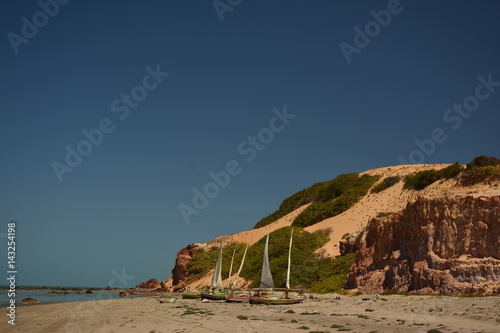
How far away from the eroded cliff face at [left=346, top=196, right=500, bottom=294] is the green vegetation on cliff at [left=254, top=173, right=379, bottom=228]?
1187 inches

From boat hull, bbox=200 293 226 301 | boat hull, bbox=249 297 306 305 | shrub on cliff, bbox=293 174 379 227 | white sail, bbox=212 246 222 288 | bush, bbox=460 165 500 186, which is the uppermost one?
shrub on cliff, bbox=293 174 379 227

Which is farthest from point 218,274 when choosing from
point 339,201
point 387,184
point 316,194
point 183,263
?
point 316,194

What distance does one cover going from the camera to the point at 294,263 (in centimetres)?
4556

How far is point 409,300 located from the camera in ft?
74.0

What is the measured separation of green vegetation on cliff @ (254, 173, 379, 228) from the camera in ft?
199

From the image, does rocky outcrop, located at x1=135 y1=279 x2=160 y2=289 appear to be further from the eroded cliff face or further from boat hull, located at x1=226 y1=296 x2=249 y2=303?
the eroded cliff face

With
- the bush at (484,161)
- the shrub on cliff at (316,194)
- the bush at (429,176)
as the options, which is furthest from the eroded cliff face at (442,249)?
the shrub on cliff at (316,194)

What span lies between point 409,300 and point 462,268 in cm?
378

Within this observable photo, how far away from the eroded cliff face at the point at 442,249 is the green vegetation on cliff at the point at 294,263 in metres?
7.75

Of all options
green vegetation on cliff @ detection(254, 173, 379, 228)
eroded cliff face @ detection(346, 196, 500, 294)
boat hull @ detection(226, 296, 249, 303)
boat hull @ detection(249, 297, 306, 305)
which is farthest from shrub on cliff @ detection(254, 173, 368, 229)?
boat hull @ detection(249, 297, 306, 305)

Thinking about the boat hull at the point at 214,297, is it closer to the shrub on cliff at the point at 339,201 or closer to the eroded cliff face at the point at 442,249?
the eroded cliff face at the point at 442,249

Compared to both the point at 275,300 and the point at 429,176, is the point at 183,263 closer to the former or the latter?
the point at 429,176

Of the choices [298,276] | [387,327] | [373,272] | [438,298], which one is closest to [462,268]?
[438,298]

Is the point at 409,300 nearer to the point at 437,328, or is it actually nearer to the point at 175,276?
the point at 437,328
